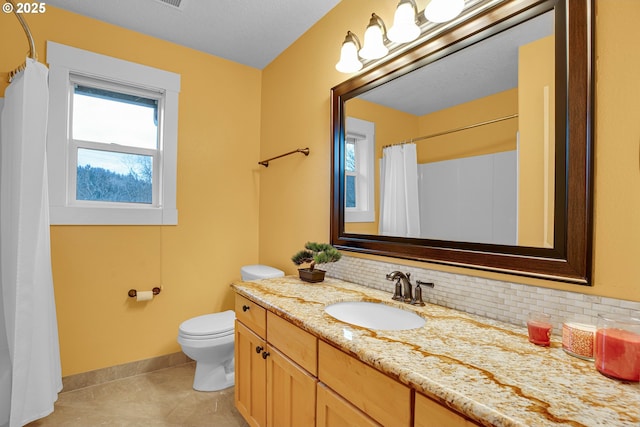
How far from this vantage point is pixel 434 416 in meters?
0.71

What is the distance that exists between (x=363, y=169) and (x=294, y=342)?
98cm

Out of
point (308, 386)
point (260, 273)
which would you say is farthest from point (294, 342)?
point (260, 273)

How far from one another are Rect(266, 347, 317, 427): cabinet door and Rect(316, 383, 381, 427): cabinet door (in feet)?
0.14

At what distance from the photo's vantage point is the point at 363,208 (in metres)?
1.75

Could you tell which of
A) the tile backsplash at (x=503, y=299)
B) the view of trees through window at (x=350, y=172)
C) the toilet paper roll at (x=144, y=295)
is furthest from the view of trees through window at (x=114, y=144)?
the tile backsplash at (x=503, y=299)

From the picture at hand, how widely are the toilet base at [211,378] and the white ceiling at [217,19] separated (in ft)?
7.74

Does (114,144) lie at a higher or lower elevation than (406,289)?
higher

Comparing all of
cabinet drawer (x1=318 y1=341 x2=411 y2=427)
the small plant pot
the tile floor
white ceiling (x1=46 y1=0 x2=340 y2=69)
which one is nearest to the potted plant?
the small plant pot

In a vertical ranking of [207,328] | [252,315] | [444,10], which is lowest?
[207,328]

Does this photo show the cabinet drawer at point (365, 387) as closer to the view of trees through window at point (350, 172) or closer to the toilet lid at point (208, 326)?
the view of trees through window at point (350, 172)

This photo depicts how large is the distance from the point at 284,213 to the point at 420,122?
1353 mm

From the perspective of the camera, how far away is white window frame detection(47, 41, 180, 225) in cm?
205

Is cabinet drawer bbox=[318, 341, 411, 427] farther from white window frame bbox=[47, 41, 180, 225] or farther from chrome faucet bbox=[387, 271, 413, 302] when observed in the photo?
white window frame bbox=[47, 41, 180, 225]

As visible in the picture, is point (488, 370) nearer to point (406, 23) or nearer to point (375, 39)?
point (406, 23)
